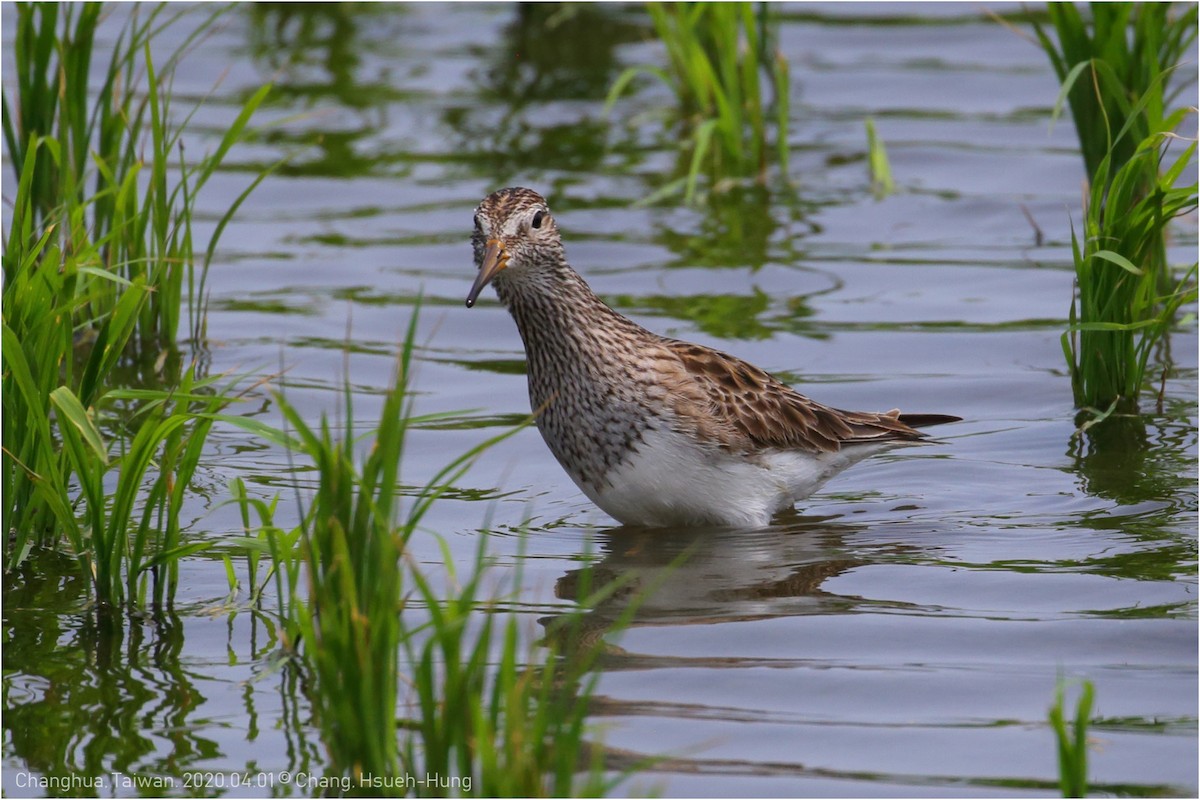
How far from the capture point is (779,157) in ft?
43.5

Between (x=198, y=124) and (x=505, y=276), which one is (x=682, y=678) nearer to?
(x=505, y=276)

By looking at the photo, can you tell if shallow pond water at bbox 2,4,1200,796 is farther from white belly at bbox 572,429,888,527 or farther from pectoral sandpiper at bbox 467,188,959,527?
pectoral sandpiper at bbox 467,188,959,527

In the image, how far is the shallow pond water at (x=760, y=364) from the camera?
5.54 meters

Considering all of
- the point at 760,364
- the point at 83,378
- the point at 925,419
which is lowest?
the point at 925,419

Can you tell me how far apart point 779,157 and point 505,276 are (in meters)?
5.87

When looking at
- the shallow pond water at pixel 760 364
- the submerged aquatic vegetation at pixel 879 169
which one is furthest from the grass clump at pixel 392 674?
the submerged aquatic vegetation at pixel 879 169

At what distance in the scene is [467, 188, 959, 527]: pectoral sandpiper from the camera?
7.64 metres

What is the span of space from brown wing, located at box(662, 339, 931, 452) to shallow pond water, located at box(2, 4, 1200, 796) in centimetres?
38

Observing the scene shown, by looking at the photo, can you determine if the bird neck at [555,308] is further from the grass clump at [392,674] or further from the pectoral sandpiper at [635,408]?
the grass clump at [392,674]

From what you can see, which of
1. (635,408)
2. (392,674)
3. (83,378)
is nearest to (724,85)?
(635,408)

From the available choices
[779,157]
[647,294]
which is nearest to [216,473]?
[647,294]

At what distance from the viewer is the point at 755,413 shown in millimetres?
8086

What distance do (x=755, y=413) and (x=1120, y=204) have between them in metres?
2.09

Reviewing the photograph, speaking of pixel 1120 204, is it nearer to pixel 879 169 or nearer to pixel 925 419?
pixel 925 419
